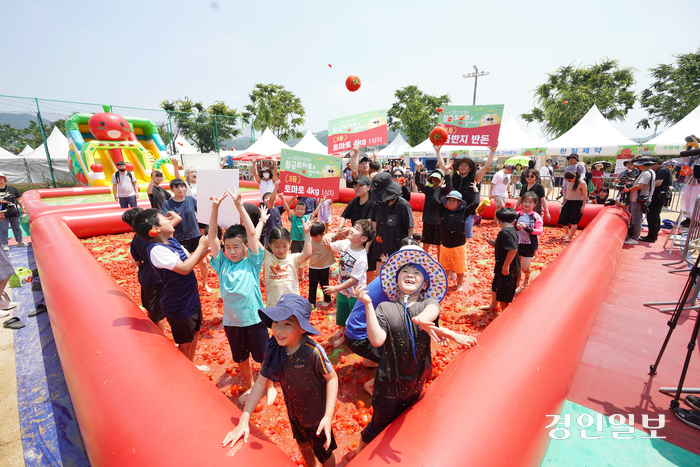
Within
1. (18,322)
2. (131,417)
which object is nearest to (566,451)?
(131,417)

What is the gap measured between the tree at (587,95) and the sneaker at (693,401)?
129ft

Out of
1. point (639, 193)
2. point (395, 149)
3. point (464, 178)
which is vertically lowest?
point (639, 193)

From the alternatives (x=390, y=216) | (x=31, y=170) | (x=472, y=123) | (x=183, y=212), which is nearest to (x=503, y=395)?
(x=390, y=216)

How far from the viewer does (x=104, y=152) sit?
2050cm

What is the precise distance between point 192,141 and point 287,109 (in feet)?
62.0

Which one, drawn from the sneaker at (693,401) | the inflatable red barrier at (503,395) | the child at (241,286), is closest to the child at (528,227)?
the inflatable red barrier at (503,395)

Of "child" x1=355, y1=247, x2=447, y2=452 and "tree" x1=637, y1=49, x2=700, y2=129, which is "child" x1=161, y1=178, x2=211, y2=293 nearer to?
"child" x1=355, y1=247, x2=447, y2=452

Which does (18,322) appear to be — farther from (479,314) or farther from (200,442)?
(479,314)

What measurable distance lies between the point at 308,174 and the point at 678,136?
20495 millimetres

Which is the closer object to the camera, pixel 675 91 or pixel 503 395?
pixel 503 395

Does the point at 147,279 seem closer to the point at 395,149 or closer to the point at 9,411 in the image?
the point at 9,411

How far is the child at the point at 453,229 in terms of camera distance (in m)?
5.47

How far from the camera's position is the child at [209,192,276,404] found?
3021mm

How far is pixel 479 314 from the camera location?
5.18 metres
